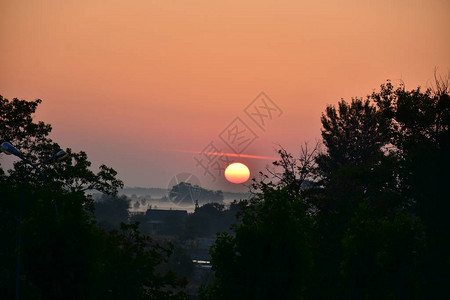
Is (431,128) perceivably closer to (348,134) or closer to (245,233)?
(348,134)

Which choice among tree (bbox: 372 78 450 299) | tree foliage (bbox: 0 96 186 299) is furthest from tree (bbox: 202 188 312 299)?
tree (bbox: 372 78 450 299)

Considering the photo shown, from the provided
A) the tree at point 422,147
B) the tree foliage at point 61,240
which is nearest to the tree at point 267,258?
the tree foliage at point 61,240

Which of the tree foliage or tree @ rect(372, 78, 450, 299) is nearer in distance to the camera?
the tree foliage

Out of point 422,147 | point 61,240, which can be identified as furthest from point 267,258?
point 422,147

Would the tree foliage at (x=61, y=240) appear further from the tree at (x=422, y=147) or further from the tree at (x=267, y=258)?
the tree at (x=422, y=147)

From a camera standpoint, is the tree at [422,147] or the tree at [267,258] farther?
the tree at [422,147]

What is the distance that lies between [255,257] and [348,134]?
51.9 metres

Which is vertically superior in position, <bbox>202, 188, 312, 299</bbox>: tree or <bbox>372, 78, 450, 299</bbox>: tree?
<bbox>372, 78, 450, 299</bbox>: tree

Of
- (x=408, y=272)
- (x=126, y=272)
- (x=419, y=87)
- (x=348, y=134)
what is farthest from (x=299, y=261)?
(x=348, y=134)

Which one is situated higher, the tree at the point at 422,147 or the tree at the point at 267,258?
the tree at the point at 422,147

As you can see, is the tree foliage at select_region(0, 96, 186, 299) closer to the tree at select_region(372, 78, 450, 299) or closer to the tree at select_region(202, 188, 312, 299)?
the tree at select_region(202, 188, 312, 299)

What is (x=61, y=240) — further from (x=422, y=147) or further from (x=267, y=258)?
(x=422, y=147)

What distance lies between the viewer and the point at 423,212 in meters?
44.2

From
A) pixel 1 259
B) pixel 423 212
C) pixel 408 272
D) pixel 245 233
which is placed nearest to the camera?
pixel 245 233
